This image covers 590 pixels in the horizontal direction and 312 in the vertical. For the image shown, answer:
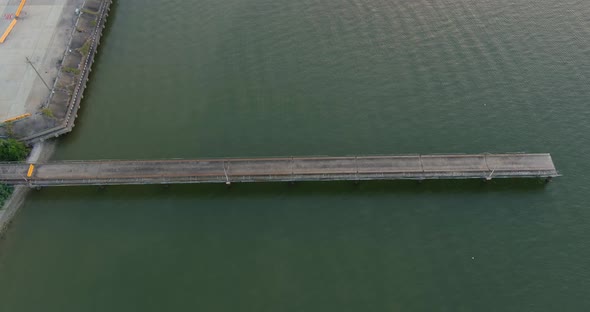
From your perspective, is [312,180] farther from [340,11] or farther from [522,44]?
[522,44]

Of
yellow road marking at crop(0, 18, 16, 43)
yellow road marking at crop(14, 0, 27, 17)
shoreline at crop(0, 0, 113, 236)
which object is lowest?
shoreline at crop(0, 0, 113, 236)

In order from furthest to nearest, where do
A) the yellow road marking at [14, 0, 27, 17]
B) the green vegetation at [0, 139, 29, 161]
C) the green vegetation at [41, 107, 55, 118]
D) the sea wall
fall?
the yellow road marking at [14, 0, 27, 17], the green vegetation at [41, 107, 55, 118], the sea wall, the green vegetation at [0, 139, 29, 161]

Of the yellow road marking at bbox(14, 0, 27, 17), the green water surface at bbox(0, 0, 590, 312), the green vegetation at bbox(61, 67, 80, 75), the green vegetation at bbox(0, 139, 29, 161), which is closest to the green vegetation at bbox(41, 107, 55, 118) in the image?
the green water surface at bbox(0, 0, 590, 312)

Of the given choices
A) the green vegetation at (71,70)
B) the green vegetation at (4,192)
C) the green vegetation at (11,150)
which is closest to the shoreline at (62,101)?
the green vegetation at (71,70)

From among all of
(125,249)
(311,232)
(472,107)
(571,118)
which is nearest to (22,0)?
(125,249)

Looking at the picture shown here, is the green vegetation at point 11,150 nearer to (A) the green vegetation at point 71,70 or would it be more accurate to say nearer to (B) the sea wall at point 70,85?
(B) the sea wall at point 70,85

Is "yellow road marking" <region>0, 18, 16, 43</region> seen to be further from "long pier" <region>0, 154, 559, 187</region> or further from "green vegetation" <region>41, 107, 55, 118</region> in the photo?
"long pier" <region>0, 154, 559, 187</region>
